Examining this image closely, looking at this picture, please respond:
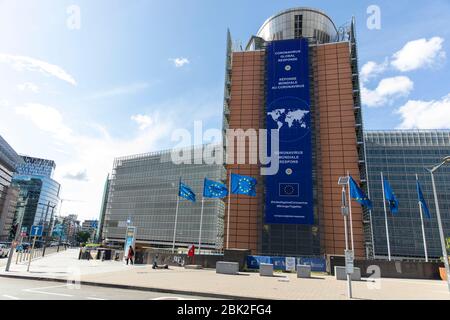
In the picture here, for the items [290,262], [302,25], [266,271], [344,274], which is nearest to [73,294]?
[266,271]

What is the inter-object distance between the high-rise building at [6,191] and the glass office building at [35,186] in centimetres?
1755

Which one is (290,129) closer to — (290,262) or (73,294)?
(290,262)

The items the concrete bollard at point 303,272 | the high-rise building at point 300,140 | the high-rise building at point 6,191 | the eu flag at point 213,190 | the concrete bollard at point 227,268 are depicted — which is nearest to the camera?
the concrete bollard at point 303,272

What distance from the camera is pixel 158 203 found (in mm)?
108000

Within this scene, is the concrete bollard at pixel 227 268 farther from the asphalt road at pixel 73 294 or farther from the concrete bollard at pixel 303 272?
the asphalt road at pixel 73 294

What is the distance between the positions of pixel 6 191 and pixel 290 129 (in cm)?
13279

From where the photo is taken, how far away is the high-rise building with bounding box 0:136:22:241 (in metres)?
114

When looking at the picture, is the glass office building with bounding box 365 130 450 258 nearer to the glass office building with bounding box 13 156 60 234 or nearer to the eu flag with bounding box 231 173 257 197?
the eu flag with bounding box 231 173 257 197

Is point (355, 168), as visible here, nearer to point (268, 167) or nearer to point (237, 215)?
point (268, 167)

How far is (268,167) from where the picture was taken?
155 ft

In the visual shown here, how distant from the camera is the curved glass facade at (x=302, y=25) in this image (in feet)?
190

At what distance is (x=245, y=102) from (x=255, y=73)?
6.45m

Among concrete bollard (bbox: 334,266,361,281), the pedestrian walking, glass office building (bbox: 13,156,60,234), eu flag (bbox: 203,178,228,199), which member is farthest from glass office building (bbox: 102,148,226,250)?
concrete bollard (bbox: 334,266,361,281)

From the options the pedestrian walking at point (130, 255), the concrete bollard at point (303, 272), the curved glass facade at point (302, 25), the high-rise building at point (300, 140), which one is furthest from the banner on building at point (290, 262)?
the curved glass facade at point (302, 25)
